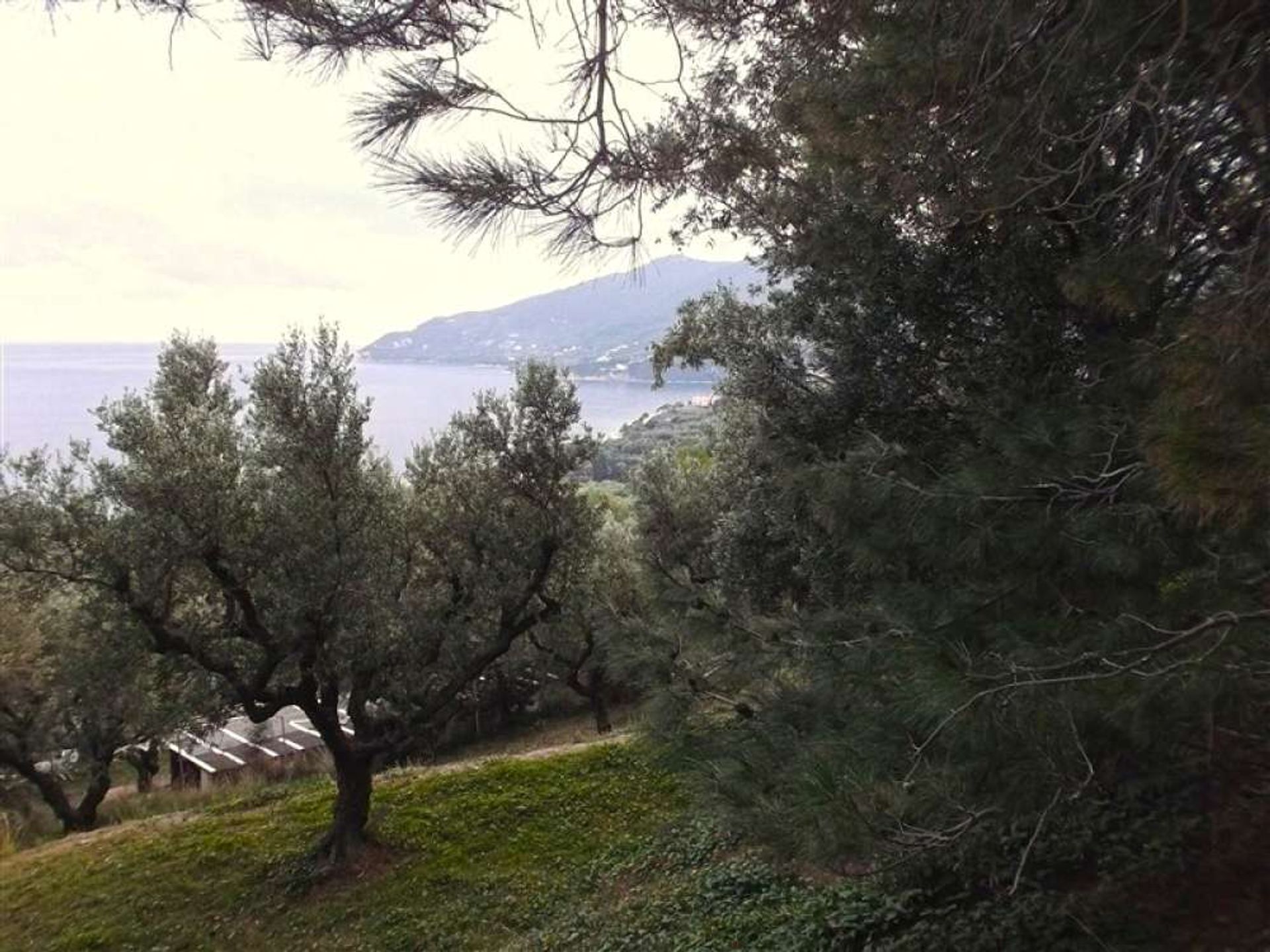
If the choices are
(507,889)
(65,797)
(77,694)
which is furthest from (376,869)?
(65,797)

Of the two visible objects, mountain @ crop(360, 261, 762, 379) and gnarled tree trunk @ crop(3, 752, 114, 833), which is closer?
mountain @ crop(360, 261, 762, 379)

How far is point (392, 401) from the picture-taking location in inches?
403

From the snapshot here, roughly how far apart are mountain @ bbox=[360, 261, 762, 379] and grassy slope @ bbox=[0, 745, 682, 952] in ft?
17.1

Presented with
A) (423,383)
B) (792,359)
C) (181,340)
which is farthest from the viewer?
(423,383)

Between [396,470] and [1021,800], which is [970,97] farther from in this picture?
[396,470]

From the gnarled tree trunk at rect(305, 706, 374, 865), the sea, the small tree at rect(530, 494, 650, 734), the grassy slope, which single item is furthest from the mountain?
the grassy slope

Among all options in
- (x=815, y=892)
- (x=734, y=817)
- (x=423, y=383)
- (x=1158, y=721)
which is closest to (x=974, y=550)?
(x=1158, y=721)

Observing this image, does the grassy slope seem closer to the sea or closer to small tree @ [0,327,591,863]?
small tree @ [0,327,591,863]

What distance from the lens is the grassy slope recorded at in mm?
7215

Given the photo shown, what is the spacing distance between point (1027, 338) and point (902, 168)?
53.1 inches

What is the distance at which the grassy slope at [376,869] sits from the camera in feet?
23.7

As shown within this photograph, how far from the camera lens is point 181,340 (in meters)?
7.99

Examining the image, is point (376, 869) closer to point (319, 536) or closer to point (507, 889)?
point (507, 889)

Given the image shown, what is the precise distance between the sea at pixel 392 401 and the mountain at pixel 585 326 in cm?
47
